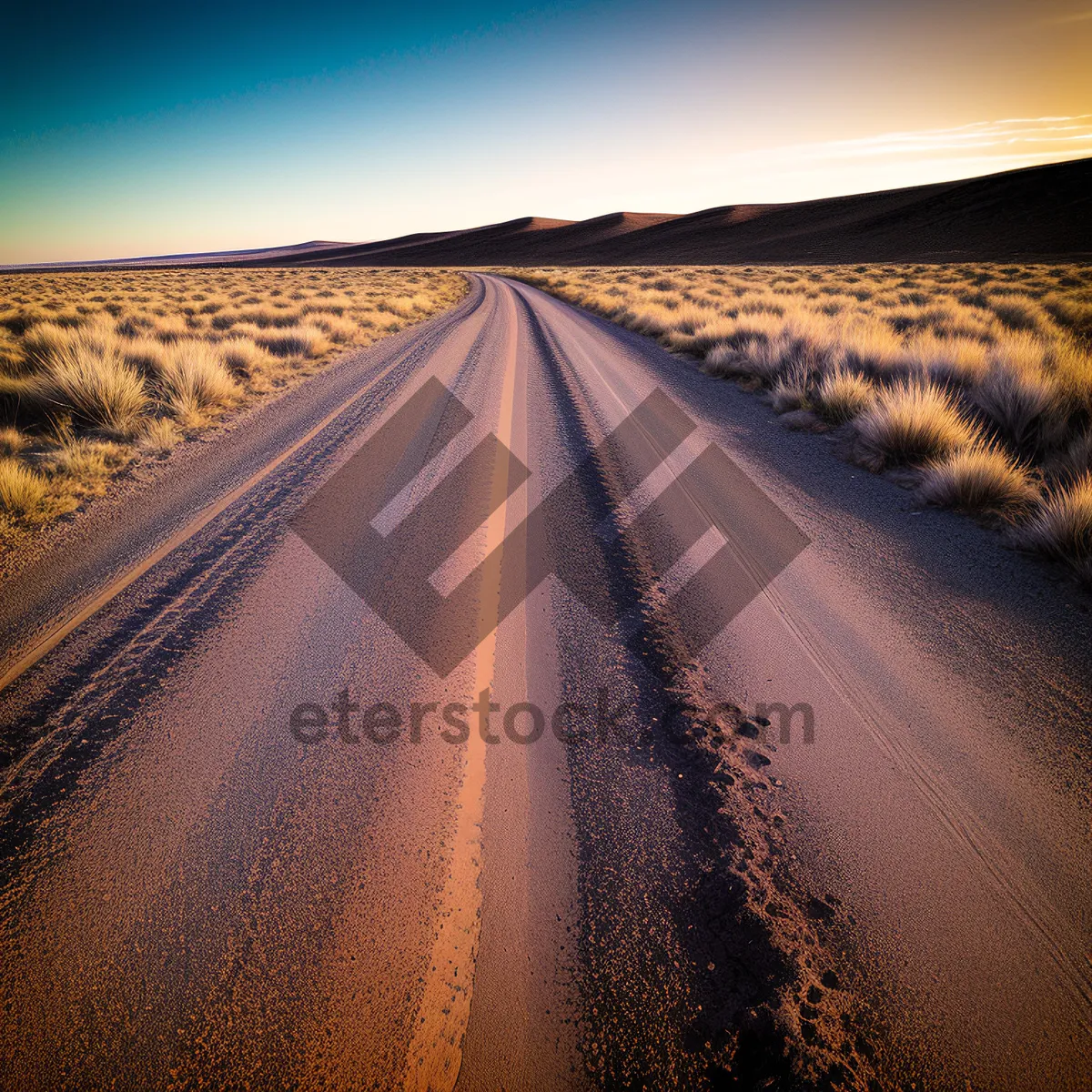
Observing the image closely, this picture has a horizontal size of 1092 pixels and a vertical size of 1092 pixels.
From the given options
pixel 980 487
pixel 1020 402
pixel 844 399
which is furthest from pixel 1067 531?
pixel 844 399

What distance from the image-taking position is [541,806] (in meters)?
2.22

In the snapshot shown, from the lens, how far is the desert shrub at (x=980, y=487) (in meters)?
4.39

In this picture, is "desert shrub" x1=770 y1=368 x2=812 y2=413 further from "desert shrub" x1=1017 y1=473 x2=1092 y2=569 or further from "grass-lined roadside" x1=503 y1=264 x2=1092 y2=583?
"desert shrub" x1=1017 y1=473 x2=1092 y2=569

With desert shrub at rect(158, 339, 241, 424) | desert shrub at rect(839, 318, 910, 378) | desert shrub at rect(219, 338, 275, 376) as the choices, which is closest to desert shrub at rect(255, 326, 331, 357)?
desert shrub at rect(219, 338, 275, 376)

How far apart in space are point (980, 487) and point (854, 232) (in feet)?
248

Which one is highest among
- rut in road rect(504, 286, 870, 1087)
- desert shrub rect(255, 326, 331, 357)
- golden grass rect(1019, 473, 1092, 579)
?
desert shrub rect(255, 326, 331, 357)

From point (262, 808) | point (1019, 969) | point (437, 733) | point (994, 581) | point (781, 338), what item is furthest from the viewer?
point (781, 338)

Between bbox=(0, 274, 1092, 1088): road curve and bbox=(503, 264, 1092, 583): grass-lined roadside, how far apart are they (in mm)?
606

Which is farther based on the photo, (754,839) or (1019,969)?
(754,839)

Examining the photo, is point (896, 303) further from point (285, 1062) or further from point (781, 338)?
point (285, 1062)

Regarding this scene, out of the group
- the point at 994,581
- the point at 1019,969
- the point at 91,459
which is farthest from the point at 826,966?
the point at 91,459

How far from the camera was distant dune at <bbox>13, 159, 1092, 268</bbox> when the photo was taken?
46719 mm

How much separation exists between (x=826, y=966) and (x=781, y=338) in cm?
1131

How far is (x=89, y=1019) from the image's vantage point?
1.59 m
